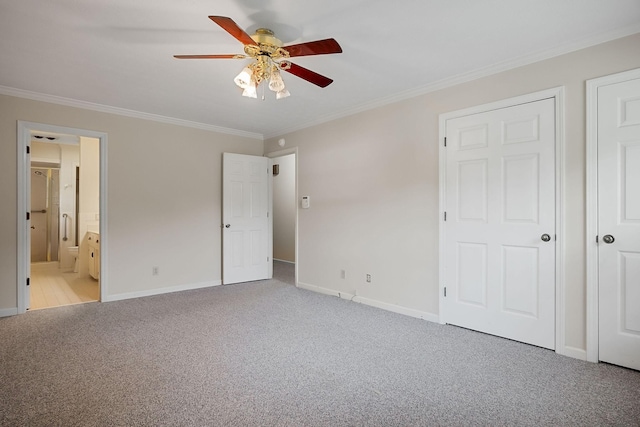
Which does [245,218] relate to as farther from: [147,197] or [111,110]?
[111,110]

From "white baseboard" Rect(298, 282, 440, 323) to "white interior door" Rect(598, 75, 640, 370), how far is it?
4.58ft

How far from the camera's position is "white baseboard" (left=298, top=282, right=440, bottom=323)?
3504 millimetres

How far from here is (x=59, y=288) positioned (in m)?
4.94

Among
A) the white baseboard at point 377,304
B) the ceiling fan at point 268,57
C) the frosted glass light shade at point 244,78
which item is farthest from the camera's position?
the white baseboard at point 377,304

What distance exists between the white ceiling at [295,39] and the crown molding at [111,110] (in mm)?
51

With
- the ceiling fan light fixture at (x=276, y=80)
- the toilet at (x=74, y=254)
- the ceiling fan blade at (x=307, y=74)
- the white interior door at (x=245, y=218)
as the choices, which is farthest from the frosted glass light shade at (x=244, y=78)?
the toilet at (x=74, y=254)

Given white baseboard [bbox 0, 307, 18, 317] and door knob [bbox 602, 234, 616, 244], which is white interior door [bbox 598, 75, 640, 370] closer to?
door knob [bbox 602, 234, 616, 244]

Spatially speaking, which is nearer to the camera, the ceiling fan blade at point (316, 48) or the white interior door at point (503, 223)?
the ceiling fan blade at point (316, 48)

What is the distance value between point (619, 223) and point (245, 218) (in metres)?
4.54

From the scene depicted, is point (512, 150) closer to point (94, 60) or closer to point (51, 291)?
point (94, 60)

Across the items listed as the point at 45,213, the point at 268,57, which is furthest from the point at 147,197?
the point at 45,213

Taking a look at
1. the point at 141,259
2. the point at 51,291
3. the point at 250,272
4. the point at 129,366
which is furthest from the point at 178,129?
the point at 129,366

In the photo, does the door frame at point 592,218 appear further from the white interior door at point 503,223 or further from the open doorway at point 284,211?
the open doorway at point 284,211

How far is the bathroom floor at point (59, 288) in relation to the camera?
4250 millimetres
